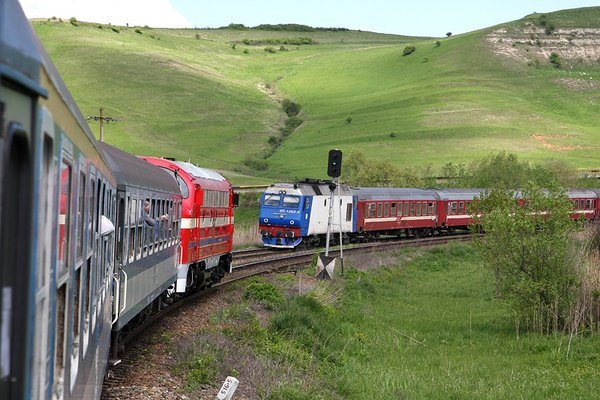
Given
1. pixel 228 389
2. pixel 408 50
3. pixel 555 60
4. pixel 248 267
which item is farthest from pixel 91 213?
pixel 555 60

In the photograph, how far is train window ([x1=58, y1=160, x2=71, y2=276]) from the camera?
4.54 meters

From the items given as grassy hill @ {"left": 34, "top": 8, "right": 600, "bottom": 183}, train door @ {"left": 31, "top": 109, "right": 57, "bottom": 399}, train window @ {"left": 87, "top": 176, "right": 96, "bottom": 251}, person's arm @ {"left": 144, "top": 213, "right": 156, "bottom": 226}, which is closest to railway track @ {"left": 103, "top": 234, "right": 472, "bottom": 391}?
person's arm @ {"left": 144, "top": 213, "right": 156, "bottom": 226}

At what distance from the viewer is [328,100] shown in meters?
161

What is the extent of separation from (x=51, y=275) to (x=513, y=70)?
178096 millimetres

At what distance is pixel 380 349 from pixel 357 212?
28088 mm

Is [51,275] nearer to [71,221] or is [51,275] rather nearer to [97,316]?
[71,221]

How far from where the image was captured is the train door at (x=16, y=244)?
3.07 metres

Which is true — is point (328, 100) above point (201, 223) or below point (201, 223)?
above

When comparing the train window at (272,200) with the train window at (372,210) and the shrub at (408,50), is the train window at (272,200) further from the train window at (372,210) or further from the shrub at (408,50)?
the shrub at (408,50)

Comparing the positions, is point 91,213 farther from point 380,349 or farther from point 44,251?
point 380,349

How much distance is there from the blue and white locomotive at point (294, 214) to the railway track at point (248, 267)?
97 centimetres

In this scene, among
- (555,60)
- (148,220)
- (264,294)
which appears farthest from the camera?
(555,60)

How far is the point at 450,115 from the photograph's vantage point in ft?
475

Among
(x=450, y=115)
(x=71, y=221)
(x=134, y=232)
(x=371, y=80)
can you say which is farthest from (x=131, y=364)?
(x=371, y=80)
